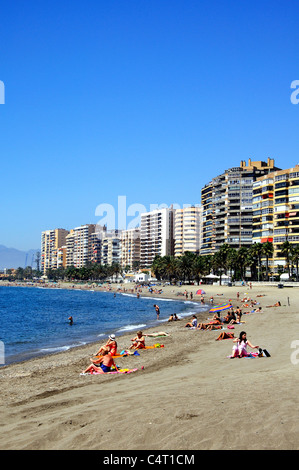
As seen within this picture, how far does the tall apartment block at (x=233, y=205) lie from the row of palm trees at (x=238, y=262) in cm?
1255

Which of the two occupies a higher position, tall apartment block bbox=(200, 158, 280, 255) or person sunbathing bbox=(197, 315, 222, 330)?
tall apartment block bbox=(200, 158, 280, 255)

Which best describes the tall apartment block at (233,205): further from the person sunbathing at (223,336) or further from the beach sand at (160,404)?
the beach sand at (160,404)

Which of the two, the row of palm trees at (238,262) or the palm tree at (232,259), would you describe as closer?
the row of palm trees at (238,262)

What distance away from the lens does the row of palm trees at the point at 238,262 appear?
96438 millimetres

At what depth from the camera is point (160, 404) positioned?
9.56 meters

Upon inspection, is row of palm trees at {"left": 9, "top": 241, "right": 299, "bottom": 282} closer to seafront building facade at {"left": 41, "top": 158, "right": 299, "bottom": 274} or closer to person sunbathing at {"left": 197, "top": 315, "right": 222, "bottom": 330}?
seafront building facade at {"left": 41, "top": 158, "right": 299, "bottom": 274}

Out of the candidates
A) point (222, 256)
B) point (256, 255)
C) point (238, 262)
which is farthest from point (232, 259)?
point (256, 255)

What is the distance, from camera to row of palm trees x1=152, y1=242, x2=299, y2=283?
96438 millimetres

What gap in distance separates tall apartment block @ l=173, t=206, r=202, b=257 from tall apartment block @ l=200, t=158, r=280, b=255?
37385 mm

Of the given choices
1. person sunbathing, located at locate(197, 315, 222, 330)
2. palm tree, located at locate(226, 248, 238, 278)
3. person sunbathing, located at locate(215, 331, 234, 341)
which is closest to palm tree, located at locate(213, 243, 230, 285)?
palm tree, located at locate(226, 248, 238, 278)

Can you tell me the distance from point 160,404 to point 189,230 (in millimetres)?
178415

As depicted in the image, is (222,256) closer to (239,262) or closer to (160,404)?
(239,262)

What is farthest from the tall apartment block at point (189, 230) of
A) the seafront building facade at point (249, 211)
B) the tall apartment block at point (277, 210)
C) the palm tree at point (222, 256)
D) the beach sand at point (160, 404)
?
the beach sand at point (160, 404)

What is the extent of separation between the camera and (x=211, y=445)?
22.5 feet
